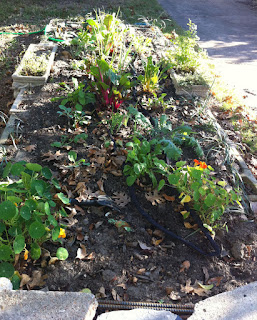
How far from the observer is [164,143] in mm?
3080

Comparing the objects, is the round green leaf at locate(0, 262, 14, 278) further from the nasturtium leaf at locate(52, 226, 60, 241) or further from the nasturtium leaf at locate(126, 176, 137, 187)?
the nasturtium leaf at locate(126, 176, 137, 187)

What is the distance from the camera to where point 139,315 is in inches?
70.7

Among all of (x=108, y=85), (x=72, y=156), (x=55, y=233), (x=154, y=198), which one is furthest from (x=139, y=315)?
(x=108, y=85)

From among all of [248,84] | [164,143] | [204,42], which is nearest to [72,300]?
[164,143]

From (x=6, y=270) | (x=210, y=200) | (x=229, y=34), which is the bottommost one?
(x=6, y=270)

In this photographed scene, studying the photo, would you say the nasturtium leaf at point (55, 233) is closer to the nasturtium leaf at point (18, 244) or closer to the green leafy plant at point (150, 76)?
the nasturtium leaf at point (18, 244)

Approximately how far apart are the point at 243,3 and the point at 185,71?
873 centimetres

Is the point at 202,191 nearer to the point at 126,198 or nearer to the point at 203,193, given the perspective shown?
the point at 203,193

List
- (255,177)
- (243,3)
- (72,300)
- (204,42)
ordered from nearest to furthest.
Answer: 1. (72,300)
2. (255,177)
3. (204,42)
4. (243,3)

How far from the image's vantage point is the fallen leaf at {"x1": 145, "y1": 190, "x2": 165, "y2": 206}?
2.68 metres

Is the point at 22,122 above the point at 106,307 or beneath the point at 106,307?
above

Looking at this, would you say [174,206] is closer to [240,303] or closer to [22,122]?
[240,303]

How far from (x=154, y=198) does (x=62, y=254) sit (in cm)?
94

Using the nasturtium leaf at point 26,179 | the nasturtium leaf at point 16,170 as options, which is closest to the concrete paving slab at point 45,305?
the nasturtium leaf at point 26,179
